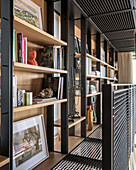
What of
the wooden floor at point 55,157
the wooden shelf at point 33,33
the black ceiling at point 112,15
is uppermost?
the black ceiling at point 112,15

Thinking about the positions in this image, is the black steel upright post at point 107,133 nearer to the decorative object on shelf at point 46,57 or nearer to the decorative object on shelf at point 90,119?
the decorative object on shelf at point 46,57

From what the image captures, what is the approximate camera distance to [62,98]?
6.96ft

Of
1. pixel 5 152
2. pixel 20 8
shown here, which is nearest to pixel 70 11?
pixel 20 8

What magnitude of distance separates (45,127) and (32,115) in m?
0.33

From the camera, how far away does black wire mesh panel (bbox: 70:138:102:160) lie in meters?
2.00

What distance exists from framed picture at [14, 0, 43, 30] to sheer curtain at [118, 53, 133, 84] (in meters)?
4.36

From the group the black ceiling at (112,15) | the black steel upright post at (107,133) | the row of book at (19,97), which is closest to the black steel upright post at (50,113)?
the black ceiling at (112,15)

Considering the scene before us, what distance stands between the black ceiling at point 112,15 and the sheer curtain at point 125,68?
2.01 m

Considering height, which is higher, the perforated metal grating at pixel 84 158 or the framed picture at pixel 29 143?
the framed picture at pixel 29 143

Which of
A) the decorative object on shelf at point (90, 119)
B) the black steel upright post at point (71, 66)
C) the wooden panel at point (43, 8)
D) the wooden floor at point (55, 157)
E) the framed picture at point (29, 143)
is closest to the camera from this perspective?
the framed picture at point (29, 143)

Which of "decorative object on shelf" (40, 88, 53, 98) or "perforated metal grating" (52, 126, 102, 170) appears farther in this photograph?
"decorative object on shelf" (40, 88, 53, 98)

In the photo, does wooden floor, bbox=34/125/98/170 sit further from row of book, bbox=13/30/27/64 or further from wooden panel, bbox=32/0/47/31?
wooden panel, bbox=32/0/47/31

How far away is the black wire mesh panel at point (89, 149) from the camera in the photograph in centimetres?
200

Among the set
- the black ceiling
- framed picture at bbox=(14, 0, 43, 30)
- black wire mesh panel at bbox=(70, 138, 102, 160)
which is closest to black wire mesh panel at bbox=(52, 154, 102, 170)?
black wire mesh panel at bbox=(70, 138, 102, 160)
